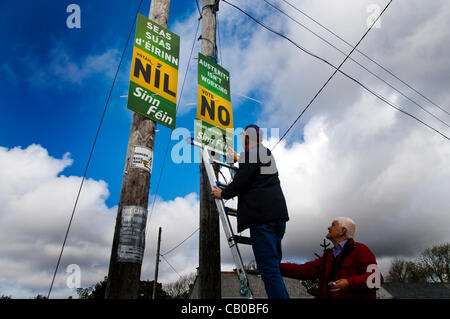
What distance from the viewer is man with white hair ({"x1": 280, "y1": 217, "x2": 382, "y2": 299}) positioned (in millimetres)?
2459

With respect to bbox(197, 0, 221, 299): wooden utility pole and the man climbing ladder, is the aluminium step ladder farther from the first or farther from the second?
bbox(197, 0, 221, 299): wooden utility pole

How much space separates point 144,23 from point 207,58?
1513 mm

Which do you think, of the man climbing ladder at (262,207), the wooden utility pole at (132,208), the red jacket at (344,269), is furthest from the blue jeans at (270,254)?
the wooden utility pole at (132,208)

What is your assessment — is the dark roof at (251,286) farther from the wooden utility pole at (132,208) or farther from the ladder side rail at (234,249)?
the wooden utility pole at (132,208)

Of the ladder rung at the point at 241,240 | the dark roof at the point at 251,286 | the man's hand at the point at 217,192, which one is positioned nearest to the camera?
the ladder rung at the point at 241,240

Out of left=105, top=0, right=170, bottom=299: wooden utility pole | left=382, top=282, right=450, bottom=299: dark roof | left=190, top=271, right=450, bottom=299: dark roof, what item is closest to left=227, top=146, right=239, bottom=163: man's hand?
left=105, top=0, right=170, bottom=299: wooden utility pole

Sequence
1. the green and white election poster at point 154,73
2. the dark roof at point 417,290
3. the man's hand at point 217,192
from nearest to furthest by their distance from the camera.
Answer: the man's hand at point 217,192 → the green and white election poster at point 154,73 → the dark roof at point 417,290

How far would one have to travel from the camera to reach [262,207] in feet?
9.50

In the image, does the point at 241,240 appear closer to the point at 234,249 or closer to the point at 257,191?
the point at 234,249

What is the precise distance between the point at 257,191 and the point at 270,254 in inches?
25.1

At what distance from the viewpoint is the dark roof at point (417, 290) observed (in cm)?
3253

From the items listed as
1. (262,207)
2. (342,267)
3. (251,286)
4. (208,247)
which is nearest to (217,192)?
(262,207)

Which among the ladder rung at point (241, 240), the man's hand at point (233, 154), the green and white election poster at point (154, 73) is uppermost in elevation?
the green and white election poster at point (154, 73)
